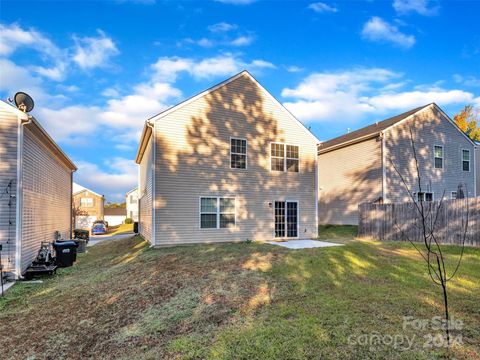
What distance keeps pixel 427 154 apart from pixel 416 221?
24.9ft

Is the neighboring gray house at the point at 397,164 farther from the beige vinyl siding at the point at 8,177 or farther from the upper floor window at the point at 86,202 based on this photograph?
the upper floor window at the point at 86,202

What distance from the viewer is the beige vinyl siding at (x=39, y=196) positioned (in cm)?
955

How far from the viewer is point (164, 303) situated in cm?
615

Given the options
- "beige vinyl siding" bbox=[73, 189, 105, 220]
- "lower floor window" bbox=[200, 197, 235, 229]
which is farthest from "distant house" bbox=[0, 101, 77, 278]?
"beige vinyl siding" bbox=[73, 189, 105, 220]

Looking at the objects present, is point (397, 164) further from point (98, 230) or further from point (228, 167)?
point (98, 230)

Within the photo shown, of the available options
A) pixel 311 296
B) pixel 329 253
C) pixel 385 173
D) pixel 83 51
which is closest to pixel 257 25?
pixel 83 51

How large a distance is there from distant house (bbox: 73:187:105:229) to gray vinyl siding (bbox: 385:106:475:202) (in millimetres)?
43016

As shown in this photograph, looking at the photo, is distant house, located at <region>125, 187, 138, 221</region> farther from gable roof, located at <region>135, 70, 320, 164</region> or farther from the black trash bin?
the black trash bin

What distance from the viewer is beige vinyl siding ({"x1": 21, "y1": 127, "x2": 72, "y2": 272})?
955cm

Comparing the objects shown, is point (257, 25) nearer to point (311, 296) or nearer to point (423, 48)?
point (423, 48)

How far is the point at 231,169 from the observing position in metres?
14.1

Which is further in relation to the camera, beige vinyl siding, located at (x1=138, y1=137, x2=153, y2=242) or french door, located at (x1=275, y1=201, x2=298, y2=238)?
french door, located at (x1=275, y1=201, x2=298, y2=238)

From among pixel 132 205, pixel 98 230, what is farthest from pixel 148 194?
pixel 132 205

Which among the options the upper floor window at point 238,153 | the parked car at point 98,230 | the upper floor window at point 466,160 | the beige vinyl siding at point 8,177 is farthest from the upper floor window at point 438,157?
the parked car at point 98,230
